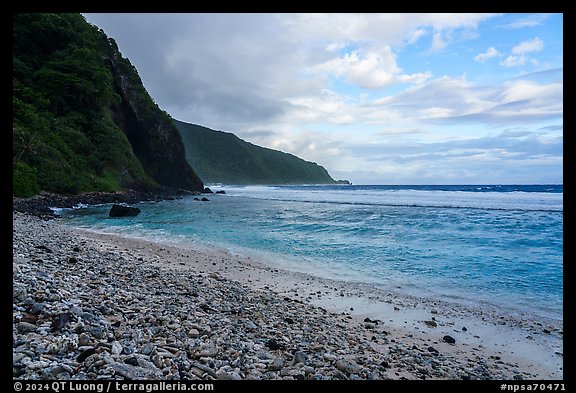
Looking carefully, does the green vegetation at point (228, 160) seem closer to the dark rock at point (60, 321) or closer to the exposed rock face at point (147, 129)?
the exposed rock face at point (147, 129)

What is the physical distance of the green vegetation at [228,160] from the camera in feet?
550

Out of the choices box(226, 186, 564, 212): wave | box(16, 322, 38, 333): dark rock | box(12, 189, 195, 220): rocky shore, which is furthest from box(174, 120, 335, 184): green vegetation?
box(16, 322, 38, 333): dark rock

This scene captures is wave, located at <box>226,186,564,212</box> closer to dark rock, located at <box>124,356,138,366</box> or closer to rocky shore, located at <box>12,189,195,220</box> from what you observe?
rocky shore, located at <box>12,189,195,220</box>

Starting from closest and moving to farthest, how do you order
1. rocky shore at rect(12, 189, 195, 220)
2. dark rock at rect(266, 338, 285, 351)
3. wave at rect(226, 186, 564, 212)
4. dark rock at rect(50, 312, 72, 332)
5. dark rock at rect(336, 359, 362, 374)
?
dark rock at rect(50, 312, 72, 332)
dark rock at rect(336, 359, 362, 374)
dark rock at rect(266, 338, 285, 351)
rocky shore at rect(12, 189, 195, 220)
wave at rect(226, 186, 564, 212)

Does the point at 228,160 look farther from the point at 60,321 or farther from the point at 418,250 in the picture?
the point at 60,321

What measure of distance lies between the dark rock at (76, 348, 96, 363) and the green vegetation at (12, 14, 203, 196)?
25.4m

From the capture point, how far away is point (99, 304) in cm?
440

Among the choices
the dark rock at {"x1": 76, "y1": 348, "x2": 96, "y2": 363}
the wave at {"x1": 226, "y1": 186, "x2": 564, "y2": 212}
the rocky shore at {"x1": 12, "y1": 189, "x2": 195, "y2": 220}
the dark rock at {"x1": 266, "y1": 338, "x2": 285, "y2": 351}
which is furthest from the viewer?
the wave at {"x1": 226, "y1": 186, "x2": 564, "y2": 212}

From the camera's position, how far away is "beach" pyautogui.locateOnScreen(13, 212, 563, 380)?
3109 millimetres

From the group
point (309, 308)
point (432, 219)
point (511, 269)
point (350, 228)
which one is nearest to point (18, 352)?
point (309, 308)

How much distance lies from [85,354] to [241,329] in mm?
2062

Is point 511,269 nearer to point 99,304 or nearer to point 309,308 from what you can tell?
point 309,308

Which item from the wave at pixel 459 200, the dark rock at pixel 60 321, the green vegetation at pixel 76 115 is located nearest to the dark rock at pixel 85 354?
the dark rock at pixel 60 321
